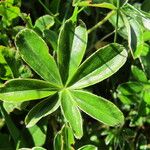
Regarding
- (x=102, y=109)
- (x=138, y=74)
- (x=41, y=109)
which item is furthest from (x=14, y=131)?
(x=138, y=74)

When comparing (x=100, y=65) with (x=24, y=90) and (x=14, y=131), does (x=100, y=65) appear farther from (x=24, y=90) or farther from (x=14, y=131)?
(x=14, y=131)

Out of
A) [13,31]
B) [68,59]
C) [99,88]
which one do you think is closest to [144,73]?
[99,88]

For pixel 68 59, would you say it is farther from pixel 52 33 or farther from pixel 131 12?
pixel 131 12

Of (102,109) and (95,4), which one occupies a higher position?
(95,4)

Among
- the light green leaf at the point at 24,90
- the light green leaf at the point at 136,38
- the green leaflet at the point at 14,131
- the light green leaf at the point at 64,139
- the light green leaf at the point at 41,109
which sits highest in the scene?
the light green leaf at the point at 136,38

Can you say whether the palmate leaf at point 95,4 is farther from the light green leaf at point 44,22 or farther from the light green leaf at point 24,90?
the light green leaf at point 24,90

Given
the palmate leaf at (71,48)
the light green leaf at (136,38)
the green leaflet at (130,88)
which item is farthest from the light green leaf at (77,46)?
the green leaflet at (130,88)
